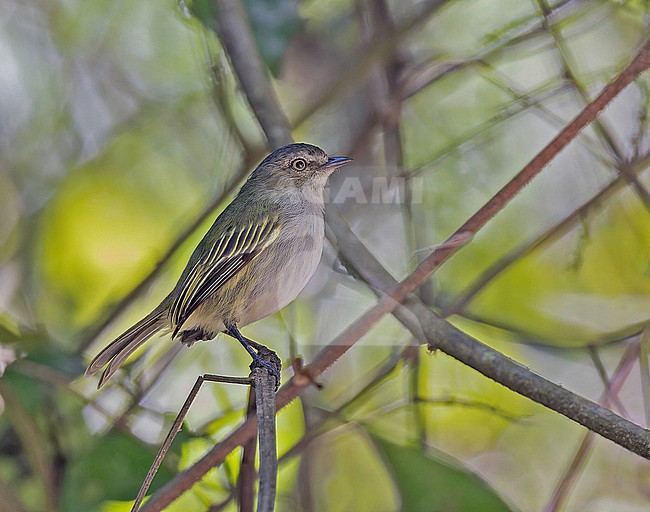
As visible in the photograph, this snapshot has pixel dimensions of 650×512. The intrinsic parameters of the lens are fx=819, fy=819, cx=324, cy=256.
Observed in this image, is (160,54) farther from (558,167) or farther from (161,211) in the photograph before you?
(558,167)

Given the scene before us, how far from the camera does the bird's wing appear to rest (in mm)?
1212

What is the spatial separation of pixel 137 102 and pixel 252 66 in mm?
409

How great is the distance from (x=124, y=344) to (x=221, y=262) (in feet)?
0.71

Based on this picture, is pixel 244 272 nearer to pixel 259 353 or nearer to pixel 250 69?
pixel 259 353

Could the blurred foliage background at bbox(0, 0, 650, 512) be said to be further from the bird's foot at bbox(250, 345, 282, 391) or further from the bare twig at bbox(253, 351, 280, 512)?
the bare twig at bbox(253, 351, 280, 512)

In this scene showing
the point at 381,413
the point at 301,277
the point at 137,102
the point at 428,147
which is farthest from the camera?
the point at 137,102

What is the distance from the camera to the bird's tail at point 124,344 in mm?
1282

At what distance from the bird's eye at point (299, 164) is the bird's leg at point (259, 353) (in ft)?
1.01

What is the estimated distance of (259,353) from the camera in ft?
4.05

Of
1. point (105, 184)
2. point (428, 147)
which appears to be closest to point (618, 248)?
point (428, 147)

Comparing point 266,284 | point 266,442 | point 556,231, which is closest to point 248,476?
point 266,284

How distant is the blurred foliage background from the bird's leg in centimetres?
3

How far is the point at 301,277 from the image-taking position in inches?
45.1

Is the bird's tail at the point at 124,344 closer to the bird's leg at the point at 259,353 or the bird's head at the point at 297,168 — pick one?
the bird's leg at the point at 259,353
